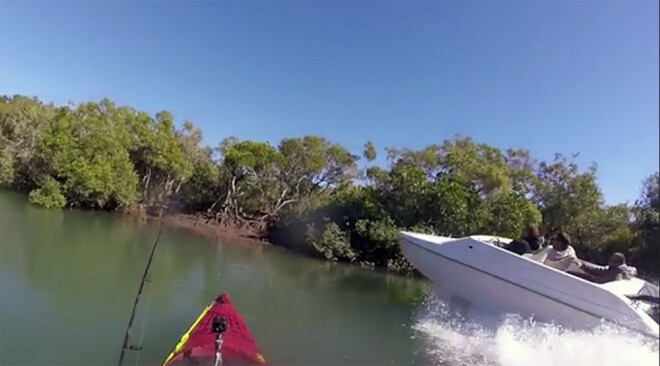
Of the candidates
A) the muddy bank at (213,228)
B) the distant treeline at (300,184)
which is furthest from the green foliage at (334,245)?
the muddy bank at (213,228)

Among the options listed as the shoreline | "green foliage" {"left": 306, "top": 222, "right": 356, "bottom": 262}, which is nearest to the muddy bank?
the shoreline

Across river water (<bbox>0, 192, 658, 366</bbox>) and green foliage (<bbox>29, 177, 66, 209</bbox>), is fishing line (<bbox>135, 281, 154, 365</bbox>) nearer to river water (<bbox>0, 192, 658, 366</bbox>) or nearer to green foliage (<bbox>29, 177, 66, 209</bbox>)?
river water (<bbox>0, 192, 658, 366</bbox>)

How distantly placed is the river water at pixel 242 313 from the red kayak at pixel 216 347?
80 centimetres

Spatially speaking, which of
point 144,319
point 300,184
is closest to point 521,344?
point 144,319

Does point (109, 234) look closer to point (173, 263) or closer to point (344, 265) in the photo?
point (173, 263)

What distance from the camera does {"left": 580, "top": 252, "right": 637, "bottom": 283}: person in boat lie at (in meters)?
6.20

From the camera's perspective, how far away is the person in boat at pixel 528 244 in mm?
7137

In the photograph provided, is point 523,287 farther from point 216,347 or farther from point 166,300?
point 166,300

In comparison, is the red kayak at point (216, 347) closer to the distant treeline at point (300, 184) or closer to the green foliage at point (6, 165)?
the distant treeline at point (300, 184)

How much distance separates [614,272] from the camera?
629 cm

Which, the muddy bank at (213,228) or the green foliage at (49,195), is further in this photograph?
the muddy bank at (213,228)

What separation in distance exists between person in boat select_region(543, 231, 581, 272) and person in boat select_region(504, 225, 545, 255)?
38 cm

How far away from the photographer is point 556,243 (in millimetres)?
6797

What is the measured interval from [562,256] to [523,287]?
650 mm
